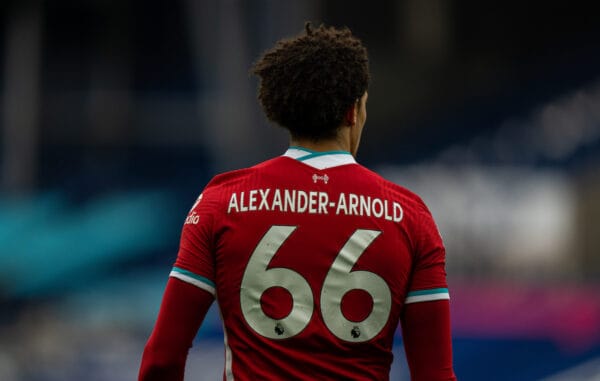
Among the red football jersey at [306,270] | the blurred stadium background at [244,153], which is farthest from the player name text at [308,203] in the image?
the blurred stadium background at [244,153]

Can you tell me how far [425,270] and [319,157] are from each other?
341 mm

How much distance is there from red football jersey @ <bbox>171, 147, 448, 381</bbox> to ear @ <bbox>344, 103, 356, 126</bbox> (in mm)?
134

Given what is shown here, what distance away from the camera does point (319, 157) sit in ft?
7.68

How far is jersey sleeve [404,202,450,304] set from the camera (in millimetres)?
2309

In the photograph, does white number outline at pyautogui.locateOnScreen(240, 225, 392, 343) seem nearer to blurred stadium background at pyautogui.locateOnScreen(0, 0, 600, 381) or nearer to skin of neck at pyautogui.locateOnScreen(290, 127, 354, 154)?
skin of neck at pyautogui.locateOnScreen(290, 127, 354, 154)

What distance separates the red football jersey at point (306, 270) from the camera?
2.24m

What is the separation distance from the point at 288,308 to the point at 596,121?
742 cm

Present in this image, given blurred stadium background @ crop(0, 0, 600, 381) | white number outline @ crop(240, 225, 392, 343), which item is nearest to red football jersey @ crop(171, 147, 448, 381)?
white number outline @ crop(240, 225, 392, 343)

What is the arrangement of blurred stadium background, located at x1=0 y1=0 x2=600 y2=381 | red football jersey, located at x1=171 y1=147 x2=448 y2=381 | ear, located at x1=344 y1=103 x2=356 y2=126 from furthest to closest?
blurred stadium background, located at x1=0 y1=0 x2=600 y2=381 → ear, located at x1=344 y1=103 x2=356 y2=126 → red football jersey, located at x1=171 y1=147 x2=448 y2=381

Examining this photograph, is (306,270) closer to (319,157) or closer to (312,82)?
(319,157)

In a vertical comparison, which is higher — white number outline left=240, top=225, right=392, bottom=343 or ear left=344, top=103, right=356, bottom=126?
ear left=344, top=103, right=356, bottom=126

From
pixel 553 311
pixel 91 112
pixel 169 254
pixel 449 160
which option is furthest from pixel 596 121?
pixel 91 112

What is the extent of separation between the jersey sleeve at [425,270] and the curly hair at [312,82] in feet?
0.98

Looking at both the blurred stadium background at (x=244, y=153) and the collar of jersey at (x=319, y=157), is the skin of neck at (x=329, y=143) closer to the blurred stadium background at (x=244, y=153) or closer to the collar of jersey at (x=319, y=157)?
the collar of jersey at (x=319, y=157)
